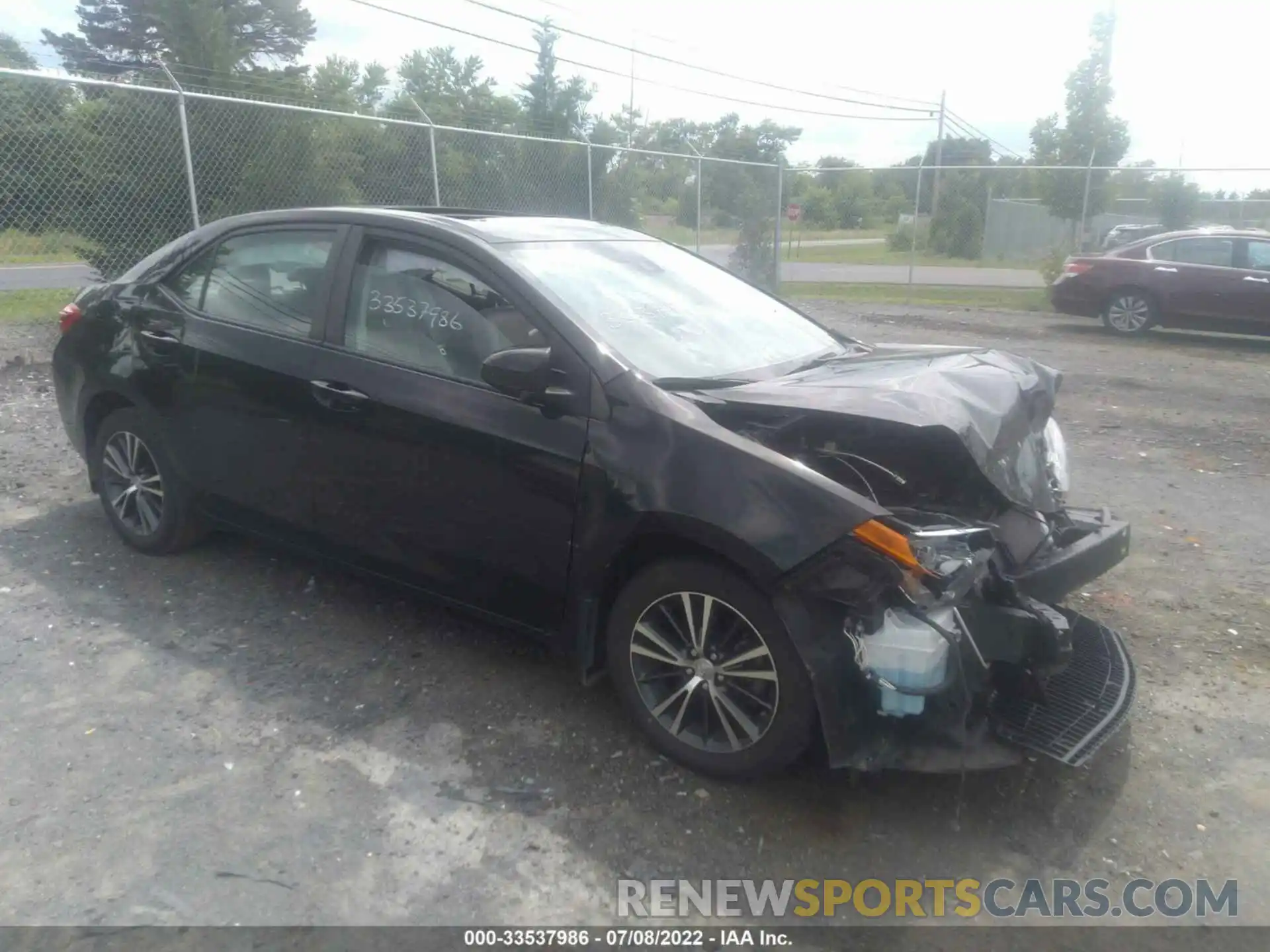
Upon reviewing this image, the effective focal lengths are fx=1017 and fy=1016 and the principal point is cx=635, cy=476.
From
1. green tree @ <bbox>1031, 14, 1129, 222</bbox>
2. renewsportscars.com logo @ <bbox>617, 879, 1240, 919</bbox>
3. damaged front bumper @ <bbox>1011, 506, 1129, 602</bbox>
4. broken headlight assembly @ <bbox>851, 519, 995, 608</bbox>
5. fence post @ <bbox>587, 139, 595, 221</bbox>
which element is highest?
green tree @ <bbox>1031, 14, 1129, 222</bbox>

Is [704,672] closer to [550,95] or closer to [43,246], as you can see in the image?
[43,246]

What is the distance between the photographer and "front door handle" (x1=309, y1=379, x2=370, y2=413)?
3.85 metres

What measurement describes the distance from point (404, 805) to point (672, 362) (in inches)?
68.1

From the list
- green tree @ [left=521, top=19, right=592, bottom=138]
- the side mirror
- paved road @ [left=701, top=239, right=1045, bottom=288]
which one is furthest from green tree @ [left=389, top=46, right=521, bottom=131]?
the side mirror

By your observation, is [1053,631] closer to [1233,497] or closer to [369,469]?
[369,469]

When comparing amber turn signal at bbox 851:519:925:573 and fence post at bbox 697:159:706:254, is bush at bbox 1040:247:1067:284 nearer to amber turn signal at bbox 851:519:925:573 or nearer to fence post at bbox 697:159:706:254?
fence post at bbox 697:159:706:254

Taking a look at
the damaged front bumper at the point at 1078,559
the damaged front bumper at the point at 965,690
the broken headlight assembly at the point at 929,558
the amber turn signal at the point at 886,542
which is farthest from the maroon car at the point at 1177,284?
the amber turn signal at the point at 886,542

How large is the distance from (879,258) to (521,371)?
95.6 feet

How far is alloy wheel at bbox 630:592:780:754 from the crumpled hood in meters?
0.72

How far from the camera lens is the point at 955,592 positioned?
2.92 metres

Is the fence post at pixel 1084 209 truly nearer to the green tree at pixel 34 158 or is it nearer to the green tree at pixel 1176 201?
the green tree at pixel 1176 201

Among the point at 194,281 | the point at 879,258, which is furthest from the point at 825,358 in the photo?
the point at 879,258

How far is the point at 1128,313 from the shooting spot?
13.7 m

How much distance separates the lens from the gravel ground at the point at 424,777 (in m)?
2.82
